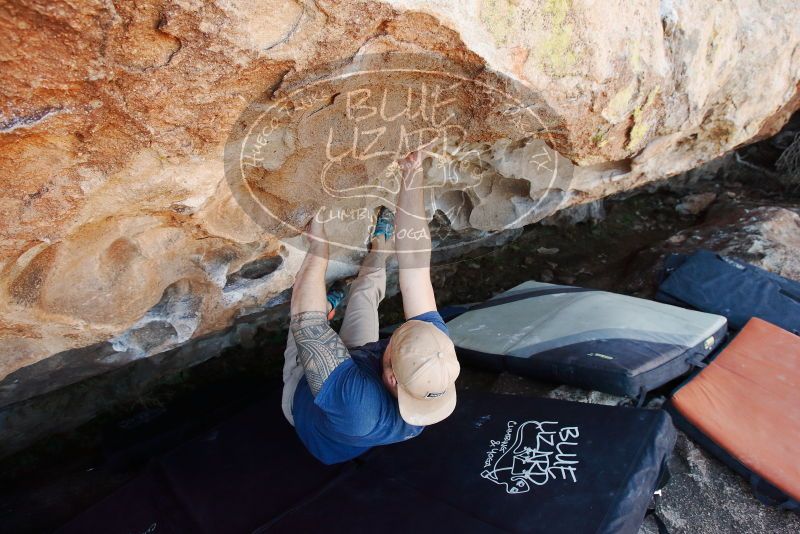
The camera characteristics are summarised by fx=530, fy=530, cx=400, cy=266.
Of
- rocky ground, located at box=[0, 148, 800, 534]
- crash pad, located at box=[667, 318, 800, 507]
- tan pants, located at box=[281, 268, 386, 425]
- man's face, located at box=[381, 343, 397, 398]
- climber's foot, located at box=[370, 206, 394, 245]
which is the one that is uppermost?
climber's foot, located at box=[370, 206, 394, 245]

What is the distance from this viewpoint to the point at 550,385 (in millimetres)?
2551

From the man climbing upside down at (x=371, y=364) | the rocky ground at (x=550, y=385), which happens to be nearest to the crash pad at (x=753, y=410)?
the rocky ground at (x=550, y=385)

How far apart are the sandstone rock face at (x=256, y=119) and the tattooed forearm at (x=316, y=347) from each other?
1.15 feet

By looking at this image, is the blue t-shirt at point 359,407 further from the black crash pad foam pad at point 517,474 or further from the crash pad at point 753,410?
the crash pad at point 753,410

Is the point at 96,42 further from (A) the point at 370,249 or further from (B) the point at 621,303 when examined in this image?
(B) the point at 621,303

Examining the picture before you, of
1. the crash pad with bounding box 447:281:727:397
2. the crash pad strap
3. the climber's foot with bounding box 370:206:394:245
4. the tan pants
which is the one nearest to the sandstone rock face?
the climber's foot with bounding box 370:206:394:245

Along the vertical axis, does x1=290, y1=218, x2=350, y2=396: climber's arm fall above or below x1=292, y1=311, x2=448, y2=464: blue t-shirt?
above

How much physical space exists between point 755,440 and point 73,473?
306 centimetres

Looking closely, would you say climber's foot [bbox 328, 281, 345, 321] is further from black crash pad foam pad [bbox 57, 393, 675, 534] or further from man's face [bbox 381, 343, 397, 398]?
man's face [bbox 381, 343, 397, 398]

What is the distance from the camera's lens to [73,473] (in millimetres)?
2605

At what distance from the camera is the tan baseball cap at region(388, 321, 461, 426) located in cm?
163

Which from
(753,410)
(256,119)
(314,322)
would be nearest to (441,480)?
(314,322)

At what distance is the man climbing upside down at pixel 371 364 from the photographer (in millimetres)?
1663

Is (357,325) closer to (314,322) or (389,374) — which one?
(314,322)
